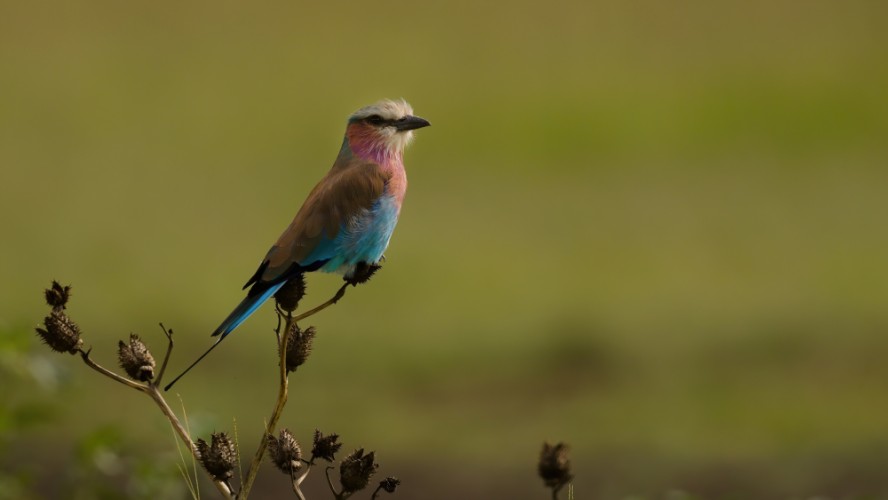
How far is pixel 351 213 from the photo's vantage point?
2.55m

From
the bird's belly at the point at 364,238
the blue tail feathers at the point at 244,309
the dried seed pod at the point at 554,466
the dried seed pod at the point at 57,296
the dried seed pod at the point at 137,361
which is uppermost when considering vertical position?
the bird's belly at the point at 364,238

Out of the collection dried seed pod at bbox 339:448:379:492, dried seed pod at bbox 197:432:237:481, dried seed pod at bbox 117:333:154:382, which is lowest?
dried seed pod at bbox 197:432:237:481

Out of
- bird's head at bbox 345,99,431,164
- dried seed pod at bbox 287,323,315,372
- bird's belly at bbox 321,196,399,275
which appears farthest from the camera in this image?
bird's head at bbox 345,99,431,164

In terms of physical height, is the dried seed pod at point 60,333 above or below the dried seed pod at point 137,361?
above

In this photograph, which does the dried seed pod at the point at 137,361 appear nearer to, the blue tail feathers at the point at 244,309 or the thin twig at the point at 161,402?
the thin twig at the point at 161,402

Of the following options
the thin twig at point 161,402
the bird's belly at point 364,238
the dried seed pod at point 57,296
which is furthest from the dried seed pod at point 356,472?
the bird's belly at point 364,238

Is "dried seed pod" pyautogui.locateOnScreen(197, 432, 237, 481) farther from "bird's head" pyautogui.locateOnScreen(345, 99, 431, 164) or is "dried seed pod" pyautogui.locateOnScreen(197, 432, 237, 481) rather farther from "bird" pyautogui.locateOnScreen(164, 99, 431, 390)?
"bird's head" pyautogui.locateOnScreen(345, 99, 431, 164)

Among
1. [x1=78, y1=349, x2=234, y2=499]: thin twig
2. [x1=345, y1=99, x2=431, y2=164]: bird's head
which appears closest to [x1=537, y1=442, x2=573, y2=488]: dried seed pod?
[x1=78, y1=349, x2=234, y2=499]: thin twig

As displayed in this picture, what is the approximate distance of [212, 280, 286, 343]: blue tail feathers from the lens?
2.03 metres

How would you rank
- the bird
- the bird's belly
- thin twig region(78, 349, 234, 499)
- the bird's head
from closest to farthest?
1. thin twig region(78, 349, 234, 499)
2. the bird
3. the bird's belly
4. the bird's head

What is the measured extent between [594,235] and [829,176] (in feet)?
6.58

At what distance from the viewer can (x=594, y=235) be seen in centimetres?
823

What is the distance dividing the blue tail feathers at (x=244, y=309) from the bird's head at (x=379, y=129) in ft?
2.43

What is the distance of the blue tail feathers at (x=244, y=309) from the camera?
203 cm
